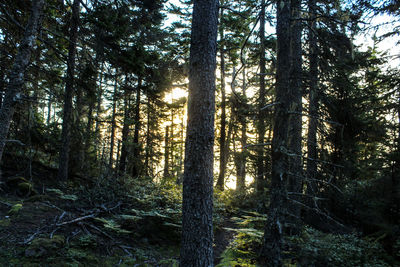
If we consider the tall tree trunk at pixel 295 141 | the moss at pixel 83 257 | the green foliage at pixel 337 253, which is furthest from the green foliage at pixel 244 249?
the moss at pixel 83 257

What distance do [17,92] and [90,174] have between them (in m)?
8.45

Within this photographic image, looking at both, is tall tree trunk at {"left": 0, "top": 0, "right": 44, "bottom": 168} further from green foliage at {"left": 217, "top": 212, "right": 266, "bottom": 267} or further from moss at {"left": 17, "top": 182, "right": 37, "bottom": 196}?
green foliage at {"left": 217, "top": 212, "right": 266, "bottom": 267}

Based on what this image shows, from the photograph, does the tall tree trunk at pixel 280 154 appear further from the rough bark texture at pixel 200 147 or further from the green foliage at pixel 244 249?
the rough bark texture at pixel 200 147

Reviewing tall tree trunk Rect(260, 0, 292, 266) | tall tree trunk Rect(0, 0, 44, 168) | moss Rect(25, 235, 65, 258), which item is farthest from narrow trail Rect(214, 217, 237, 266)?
tall tree trunk Rect(0, 0, 44, 168)

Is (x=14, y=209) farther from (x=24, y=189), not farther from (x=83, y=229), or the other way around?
(x=24, y=189)

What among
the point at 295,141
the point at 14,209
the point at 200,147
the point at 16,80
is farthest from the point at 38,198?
the point at 295,141

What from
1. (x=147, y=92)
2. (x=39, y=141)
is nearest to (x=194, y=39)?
(x=39, y=141)

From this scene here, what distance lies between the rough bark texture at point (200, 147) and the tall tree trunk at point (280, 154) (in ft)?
4.66

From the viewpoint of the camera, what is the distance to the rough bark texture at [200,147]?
413cm

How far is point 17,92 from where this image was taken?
5.46 m

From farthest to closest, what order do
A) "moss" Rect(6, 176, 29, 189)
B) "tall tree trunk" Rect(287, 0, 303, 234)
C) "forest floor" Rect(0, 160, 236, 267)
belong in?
"moss" Rect(6, 176, 29, 189) < "tall tree trunk" Rect(287, 0, 303, 234) < "forest floor" Rect(0, 160, 236, 267)

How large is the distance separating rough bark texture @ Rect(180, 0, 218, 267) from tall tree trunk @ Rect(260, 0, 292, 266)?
1419 millimetres

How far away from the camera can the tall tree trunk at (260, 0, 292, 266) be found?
4.70 m

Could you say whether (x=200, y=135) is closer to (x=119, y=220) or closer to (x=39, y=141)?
(x=119, y=220)
